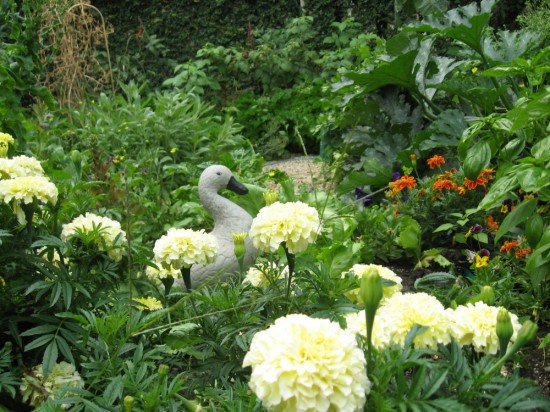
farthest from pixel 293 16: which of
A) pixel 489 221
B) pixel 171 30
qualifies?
pixel 489 221

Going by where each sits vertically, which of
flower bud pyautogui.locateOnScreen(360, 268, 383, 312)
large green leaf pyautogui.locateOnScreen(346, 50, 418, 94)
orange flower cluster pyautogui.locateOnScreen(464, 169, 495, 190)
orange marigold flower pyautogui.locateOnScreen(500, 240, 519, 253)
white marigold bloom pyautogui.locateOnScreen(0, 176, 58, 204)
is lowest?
orange marigold flower pyautogui.locateOnScreen(500, 240, 519, 253)

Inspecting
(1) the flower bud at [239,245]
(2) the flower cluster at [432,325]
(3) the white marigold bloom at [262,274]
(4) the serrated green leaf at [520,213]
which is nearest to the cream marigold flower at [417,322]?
(2) the flower cluster at [432,325]

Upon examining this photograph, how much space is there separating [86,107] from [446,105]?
3.31m

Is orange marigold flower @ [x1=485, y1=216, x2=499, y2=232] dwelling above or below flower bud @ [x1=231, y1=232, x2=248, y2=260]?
below

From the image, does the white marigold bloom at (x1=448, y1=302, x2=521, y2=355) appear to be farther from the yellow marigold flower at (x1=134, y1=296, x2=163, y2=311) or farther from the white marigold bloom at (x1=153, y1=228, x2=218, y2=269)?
the yellow marigold flower at (x1=134, y1=296, x2=163, y2=311)

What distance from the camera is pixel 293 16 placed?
8914 mm

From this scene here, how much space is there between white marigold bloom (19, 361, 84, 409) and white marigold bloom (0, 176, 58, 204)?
41 centimetres

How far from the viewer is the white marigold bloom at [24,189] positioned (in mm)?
1636

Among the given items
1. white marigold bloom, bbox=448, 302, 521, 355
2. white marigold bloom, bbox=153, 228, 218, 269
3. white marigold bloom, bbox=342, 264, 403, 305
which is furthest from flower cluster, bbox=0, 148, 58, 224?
white marigold bloom, bbox=448, 302, 521, 355

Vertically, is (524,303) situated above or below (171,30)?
above

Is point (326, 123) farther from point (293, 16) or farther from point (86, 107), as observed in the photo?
point (293, 16)

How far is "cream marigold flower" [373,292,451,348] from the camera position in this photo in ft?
3.92

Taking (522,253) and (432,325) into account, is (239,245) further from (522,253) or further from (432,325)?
(522,253)

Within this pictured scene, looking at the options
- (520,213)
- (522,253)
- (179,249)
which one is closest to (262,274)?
(179,249)
